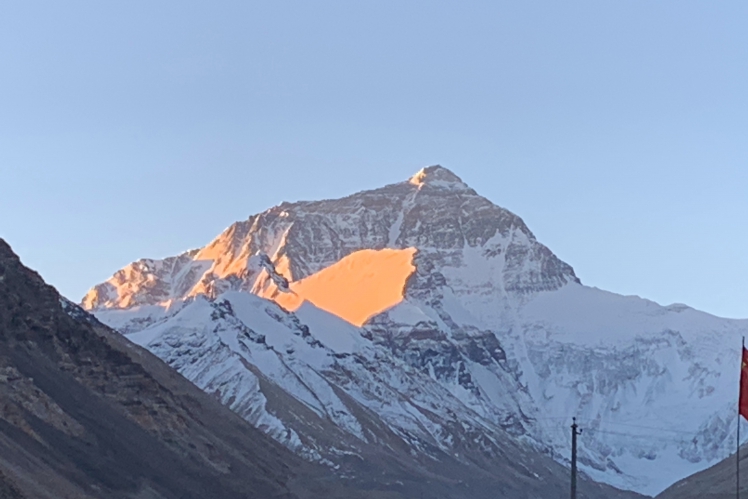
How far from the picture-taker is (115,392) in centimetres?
19388

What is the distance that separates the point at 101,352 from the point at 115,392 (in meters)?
6.64

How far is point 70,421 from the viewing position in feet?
533

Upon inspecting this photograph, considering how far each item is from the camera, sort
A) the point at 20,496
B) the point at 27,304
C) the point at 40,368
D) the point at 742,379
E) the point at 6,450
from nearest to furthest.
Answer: the point at 742,379, the point at 20,496, the point at 6,450, the point at 40,368, the point at 27,304

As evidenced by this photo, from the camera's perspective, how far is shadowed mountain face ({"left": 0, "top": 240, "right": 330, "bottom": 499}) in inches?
5620

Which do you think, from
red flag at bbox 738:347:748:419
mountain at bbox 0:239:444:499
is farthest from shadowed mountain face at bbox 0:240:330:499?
red flag at bbox 738:347:748:419

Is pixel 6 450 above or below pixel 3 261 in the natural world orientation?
below

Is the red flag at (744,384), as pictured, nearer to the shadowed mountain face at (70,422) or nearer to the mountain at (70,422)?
the shadowed mountain face at (70,422)

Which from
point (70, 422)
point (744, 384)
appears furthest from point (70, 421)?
point (744, 384)

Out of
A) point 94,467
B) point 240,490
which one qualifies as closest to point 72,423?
point 94,467

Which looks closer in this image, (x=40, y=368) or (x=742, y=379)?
(x=742, y=379)

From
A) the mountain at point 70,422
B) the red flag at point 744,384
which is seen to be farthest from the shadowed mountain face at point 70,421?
the red flag at point 744,384

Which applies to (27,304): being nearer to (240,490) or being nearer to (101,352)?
(101,352)

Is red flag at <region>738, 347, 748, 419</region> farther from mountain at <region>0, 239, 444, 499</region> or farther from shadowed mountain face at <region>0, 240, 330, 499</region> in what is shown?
shadowed mountain face at <region>0, 240, 330, 499</region>

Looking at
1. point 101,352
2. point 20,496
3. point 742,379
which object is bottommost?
point 20,496
